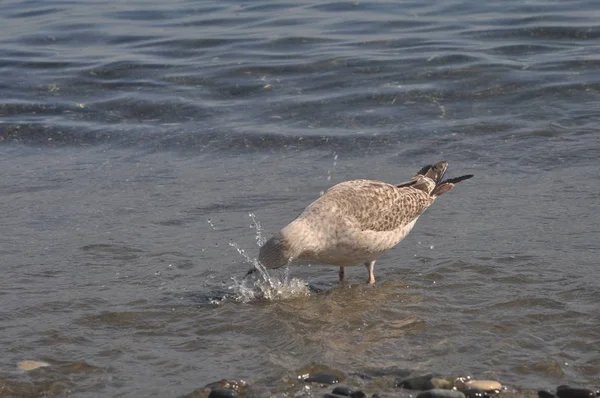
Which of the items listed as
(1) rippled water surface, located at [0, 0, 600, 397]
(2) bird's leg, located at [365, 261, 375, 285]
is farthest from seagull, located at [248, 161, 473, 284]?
(1) rippled water surface, located at [0, 0, 600, 397]

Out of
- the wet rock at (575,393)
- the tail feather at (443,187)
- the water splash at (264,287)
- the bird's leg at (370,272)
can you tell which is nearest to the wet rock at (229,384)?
the water splash at (264,287)

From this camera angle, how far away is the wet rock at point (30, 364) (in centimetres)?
622

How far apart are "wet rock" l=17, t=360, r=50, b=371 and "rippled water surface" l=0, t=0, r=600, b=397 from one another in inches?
3.2

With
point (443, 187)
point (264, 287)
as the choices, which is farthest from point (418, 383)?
point (443, 187)

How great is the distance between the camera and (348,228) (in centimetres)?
771

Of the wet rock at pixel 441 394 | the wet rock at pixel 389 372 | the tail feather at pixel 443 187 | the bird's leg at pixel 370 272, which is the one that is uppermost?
the tail feather at pixel 443 187

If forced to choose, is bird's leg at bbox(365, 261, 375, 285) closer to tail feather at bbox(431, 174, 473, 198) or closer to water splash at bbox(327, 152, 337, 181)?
tail feather at bbox(431, 174, 473, 198)

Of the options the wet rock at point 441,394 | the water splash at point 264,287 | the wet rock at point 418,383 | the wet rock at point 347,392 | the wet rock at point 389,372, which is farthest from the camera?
the water splash at point 264,287

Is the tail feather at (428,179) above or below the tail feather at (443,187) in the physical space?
above

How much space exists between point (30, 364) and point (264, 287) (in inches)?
76.7

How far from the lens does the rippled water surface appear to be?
255 inches

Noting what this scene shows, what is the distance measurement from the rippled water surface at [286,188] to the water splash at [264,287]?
0.7 inches

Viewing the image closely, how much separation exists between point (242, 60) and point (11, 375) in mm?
10301

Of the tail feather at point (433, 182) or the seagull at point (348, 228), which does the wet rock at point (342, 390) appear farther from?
the tail feather at point (433, 182)
